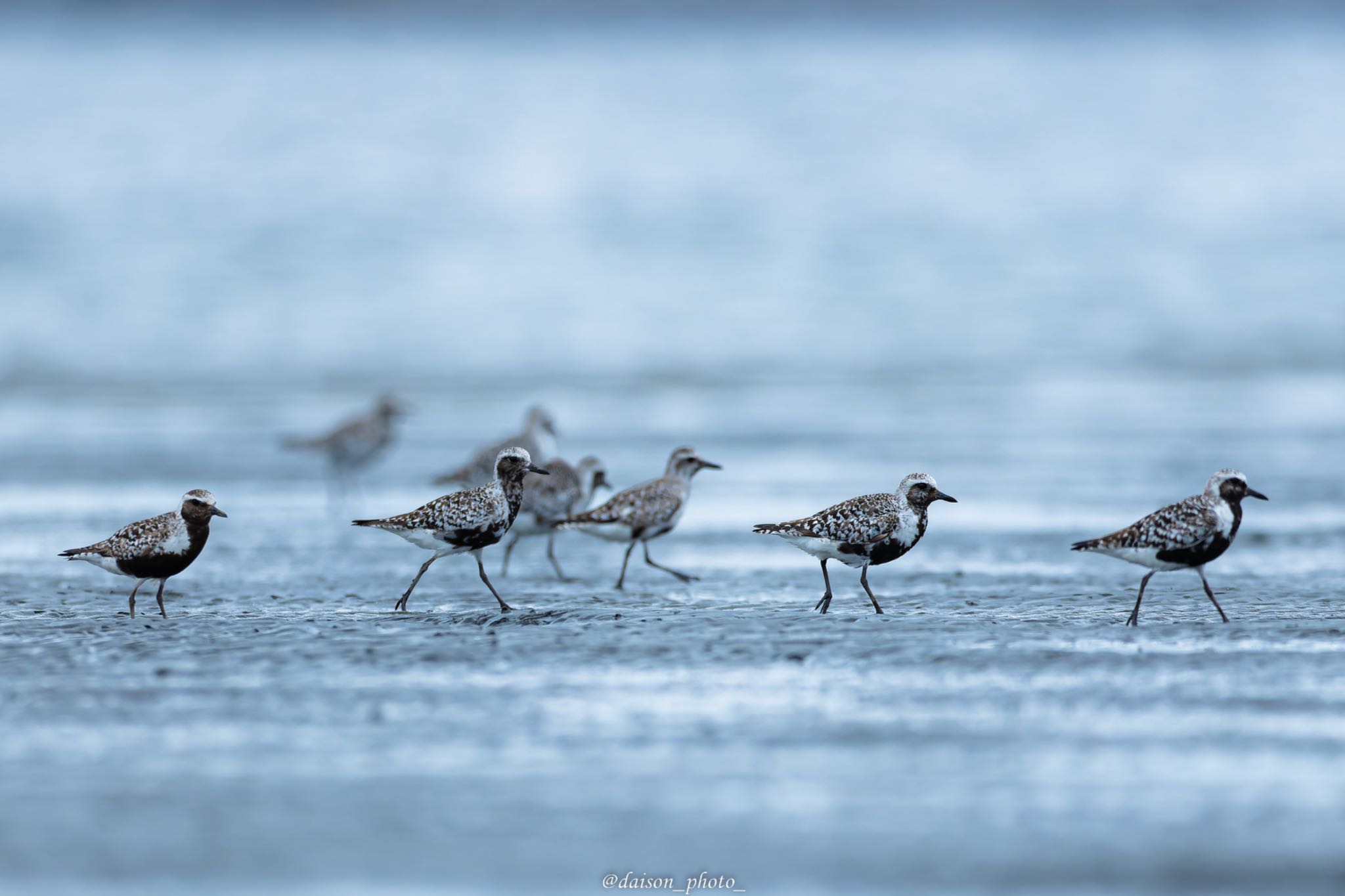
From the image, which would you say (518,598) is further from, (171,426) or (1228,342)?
(1228,342)

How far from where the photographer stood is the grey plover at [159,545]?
28.2 feet

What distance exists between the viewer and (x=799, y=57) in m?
86.6

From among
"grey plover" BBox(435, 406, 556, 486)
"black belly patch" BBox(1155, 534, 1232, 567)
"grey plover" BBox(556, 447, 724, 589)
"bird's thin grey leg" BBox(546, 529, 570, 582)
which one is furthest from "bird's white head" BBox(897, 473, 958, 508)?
"grey plover" BBox(435, 406, 556, 486)

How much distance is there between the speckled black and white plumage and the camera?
14281 mm

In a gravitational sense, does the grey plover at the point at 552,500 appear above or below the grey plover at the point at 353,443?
below

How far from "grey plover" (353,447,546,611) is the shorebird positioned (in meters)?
5.01

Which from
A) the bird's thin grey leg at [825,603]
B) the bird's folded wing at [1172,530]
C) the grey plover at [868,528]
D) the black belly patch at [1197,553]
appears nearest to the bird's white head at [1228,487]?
the bird's folded wing at [1172,530]

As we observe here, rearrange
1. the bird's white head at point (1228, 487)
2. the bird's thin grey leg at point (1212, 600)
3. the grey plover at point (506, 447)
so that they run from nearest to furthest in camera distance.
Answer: the bird's thin grey leg at point (1212, 600) < the bird's white head at point (1228, 487) < the grey plover at point (506, 447)

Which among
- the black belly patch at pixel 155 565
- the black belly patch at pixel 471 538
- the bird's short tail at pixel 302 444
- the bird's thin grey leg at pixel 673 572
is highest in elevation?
the bird's short tail at pixel 302 444

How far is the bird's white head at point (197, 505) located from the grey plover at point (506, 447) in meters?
2.63

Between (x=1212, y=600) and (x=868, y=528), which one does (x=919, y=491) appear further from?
(x=1212, y=600)

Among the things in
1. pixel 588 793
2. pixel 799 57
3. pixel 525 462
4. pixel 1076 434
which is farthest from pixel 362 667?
pixel 799 57

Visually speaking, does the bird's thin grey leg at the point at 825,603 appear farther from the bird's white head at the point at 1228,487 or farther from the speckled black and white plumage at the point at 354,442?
the speckled black and white plumage at the point at 354,442

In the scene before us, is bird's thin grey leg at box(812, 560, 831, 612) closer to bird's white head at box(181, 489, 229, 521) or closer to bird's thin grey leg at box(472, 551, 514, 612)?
bird's thin grey leg at box(472, 551, 514, 612)
